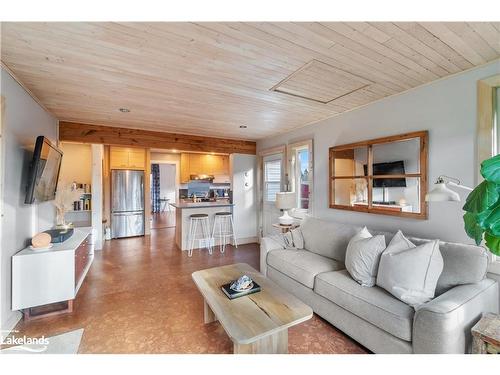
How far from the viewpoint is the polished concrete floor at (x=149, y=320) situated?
1.83 meters

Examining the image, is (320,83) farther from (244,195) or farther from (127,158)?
(127,158)

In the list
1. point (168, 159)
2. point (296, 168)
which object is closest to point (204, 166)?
point (168, 159)

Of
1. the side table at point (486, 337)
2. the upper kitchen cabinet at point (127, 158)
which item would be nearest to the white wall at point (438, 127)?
the side table at point (486, 337)

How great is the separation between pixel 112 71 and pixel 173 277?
264 centimetres

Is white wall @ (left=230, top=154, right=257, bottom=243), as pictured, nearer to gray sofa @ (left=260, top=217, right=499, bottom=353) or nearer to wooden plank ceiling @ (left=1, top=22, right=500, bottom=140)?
wooden plank ceiling @ (left=1, top=22, right=500, bottom=140)

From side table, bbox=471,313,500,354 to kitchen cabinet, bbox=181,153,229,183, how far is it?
22.3 feet

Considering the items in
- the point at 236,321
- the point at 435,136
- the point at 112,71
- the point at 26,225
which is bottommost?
the point at 236,321

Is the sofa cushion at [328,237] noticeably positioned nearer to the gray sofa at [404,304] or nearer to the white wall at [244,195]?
the gray sofa at [404,304]

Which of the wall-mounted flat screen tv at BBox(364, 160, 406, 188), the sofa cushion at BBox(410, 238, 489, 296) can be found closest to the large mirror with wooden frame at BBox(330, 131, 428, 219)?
the wall-mounted flat screen tv at BBox(364, 160, 406, 188)

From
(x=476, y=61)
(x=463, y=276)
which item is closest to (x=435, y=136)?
(x=476, y=61)

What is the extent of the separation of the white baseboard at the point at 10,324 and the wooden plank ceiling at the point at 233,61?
7.40ft

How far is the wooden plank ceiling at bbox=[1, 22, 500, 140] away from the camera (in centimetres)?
147
